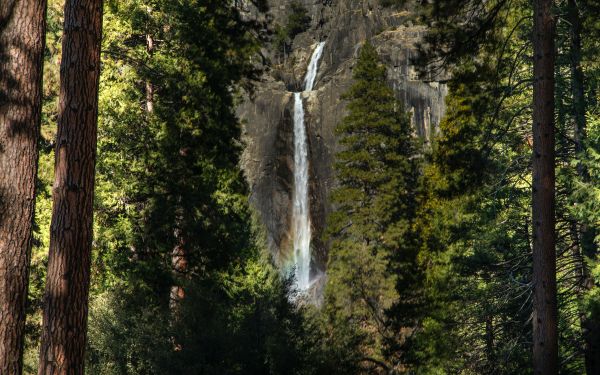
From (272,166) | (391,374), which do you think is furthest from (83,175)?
(272,166)

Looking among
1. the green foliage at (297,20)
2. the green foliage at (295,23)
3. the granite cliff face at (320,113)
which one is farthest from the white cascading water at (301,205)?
the green foliage at (297,20)

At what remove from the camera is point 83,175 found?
5.53 metres

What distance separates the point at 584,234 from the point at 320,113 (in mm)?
26653

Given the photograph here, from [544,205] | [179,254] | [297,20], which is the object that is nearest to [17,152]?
[544,205]

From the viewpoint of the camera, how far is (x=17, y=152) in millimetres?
5848

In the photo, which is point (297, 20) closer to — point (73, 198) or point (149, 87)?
point (149, 87)

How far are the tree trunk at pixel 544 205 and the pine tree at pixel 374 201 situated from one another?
9422 millimetres

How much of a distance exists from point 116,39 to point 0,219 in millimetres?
8565

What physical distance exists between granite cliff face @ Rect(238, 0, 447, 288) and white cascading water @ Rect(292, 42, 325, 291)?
0.30 metres

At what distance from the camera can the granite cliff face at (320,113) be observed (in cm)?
3538

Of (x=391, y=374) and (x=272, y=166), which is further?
(x=272, y=166)

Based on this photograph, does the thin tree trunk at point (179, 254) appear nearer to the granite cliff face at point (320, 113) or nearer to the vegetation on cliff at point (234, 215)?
the vegetation on cliff at point (234, 215)

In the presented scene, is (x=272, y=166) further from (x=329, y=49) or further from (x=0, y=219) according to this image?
(x=0, y=219)

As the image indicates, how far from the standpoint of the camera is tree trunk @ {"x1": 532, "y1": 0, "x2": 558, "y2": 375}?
Answer: 807cm
